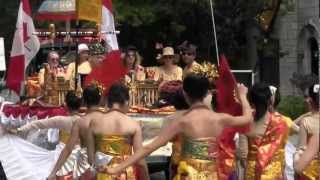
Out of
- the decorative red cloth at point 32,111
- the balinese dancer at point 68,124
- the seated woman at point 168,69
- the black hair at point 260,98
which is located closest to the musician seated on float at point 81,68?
the decorative red cloth at point 32,111

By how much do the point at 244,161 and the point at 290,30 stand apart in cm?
2417

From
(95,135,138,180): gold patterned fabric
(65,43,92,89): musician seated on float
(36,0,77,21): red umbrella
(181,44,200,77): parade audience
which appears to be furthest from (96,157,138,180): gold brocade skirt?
(36,0,77,21): red umbrella

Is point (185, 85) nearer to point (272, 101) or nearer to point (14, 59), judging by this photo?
point (272, 101)

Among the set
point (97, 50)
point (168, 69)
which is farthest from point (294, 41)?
point (168, 69)

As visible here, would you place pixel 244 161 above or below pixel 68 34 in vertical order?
below

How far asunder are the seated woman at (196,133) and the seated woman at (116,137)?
0.83 meters

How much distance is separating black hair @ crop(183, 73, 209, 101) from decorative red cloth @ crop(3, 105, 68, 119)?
4.70 metres

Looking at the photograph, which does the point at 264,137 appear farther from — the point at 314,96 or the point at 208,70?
the point at 208,70

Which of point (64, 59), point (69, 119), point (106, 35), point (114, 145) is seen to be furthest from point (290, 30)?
point (114, 145)

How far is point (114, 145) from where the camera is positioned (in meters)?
7.58

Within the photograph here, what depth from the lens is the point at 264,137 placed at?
288 inches

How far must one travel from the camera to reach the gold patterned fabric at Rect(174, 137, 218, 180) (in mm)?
6633

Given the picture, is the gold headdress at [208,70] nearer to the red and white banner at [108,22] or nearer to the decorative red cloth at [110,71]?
the red and white banner at [108,22]

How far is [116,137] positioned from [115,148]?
4.2 inches
